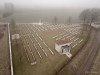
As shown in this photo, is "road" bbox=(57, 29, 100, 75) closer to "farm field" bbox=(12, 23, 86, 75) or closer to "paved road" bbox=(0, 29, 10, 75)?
"farm field" bbox=(12, 23, 86, 75)

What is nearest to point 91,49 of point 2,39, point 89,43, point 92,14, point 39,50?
point 89,43

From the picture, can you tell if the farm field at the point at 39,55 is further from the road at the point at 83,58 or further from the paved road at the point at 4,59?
the paved road at the point at 4,59

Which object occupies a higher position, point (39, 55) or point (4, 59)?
point (39, 55)

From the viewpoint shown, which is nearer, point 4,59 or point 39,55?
point 4,59

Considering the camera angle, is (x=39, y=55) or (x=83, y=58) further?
(x=39, y=55)

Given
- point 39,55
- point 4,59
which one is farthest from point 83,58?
point 4,59

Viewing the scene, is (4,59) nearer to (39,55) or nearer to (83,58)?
(39,55)

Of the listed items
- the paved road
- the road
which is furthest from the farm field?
the paved road

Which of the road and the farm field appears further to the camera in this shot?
the farm field

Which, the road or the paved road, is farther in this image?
the paved road

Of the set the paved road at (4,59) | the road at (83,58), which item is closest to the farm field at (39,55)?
the road at (83,58)

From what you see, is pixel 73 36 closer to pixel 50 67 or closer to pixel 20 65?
pixel 50 67

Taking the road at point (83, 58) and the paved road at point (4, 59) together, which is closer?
the road at point (83, 58)

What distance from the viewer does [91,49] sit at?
1967 centimetres
